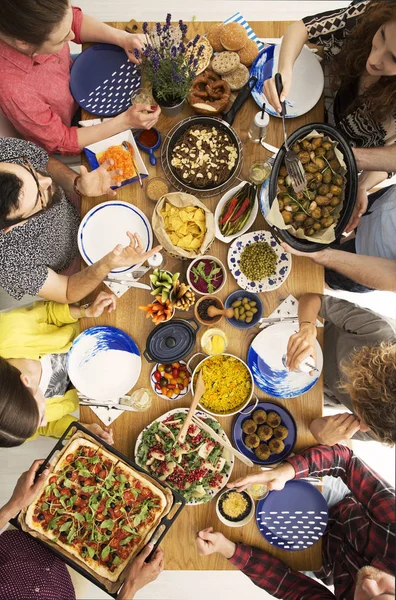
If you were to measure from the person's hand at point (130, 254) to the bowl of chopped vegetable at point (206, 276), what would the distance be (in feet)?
0.54

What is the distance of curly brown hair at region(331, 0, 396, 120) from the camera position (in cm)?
147

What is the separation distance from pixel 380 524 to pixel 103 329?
1329 mm

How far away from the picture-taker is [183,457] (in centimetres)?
172

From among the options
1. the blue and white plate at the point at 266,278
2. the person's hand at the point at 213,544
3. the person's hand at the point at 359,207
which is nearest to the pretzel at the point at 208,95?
the blue and white plate at the point at 266,278

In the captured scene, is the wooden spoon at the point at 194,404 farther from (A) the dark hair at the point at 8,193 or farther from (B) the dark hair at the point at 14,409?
(A) the dark hair at the point at 8,193

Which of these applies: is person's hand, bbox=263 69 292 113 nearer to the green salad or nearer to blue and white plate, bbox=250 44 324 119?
blue and white plate, bbox=250 44 324 119

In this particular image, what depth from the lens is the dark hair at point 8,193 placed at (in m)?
1.46

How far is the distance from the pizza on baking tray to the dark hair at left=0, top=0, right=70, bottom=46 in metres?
1.45

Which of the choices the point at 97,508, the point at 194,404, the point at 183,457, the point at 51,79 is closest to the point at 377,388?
the point at 194,404

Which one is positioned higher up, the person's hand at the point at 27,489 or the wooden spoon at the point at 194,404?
the wooden spoon at the point at 194,404

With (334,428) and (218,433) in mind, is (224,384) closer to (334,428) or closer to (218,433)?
(218,433)

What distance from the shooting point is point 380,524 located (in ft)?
5.69

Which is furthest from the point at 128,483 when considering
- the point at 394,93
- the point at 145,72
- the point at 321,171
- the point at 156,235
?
the point at 394,93

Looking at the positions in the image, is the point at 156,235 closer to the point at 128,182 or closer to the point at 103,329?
the point at 128,182
